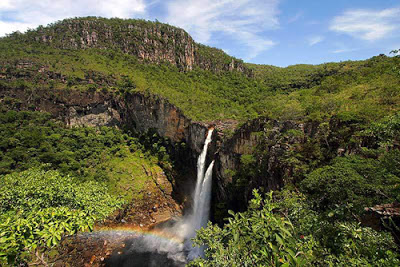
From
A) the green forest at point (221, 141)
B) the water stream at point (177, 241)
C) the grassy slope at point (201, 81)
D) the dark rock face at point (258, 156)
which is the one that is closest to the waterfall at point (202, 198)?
the water stream at point (177, 241)

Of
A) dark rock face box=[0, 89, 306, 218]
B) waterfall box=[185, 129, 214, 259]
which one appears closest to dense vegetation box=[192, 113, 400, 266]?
dark rock face box=[0, 89, 306, 218]

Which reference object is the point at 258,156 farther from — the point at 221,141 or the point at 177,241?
the point at 177,241

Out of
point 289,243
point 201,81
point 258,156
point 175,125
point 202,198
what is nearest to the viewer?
point 289,243

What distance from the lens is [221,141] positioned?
85.7 ft

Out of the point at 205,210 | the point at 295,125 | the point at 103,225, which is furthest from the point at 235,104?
the point at 103,225

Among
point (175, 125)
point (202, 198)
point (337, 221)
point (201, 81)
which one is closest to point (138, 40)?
point (201, 81)

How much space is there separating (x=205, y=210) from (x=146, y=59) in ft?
168

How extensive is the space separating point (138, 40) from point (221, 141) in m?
52.6

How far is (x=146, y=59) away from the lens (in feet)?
203

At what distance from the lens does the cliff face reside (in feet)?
198

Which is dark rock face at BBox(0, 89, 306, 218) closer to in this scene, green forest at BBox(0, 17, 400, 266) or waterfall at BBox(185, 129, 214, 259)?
green forest at BBox(0, 17, 400, 266)

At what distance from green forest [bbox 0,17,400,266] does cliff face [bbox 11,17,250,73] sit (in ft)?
4.52

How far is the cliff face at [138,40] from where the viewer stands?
198ft

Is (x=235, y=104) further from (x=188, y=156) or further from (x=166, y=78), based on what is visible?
(x=166, y=78)
